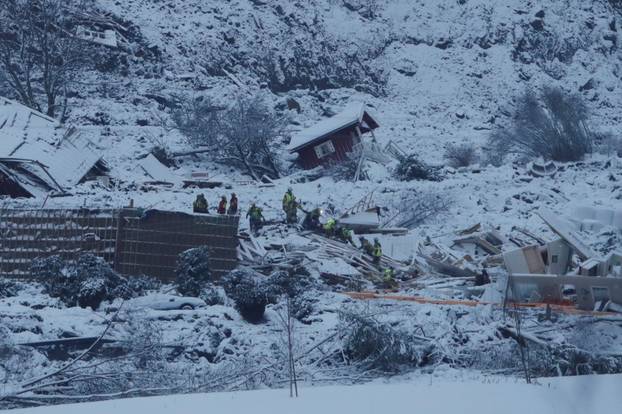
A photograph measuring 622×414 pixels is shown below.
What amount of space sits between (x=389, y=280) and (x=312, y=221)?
8.61 feet

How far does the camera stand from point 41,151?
16344 mm

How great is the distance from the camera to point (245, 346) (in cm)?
902

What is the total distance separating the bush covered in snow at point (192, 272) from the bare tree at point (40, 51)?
12.0 meters

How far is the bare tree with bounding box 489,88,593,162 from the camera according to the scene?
20766mm

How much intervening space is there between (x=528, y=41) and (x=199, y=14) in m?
13.1

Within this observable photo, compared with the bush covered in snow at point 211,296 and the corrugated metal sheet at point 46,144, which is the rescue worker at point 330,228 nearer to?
the bush covered in snow at point 211,296

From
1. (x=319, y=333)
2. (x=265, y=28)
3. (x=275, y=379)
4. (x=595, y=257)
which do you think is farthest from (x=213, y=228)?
(x=265, y=28)

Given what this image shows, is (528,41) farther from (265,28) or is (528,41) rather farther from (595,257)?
(595,257)

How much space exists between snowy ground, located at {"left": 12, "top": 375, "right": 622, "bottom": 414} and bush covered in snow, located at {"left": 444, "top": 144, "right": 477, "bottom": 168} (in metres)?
16.1

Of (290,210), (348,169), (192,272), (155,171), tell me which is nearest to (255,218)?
(290,210)

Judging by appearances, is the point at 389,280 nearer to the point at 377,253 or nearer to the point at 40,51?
the point at 377,253

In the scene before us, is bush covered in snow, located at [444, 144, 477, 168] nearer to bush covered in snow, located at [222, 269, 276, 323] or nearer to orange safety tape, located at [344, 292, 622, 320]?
orange safety tape, located at [344, 292, 622, 320]

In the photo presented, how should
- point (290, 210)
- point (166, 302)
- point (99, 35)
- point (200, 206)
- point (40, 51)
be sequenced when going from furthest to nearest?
point (99, 35)
point (40, 51)
point (290, 210)
point (200, 206)
point (166, 302)

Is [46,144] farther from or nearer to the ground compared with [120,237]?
farther from the ground
